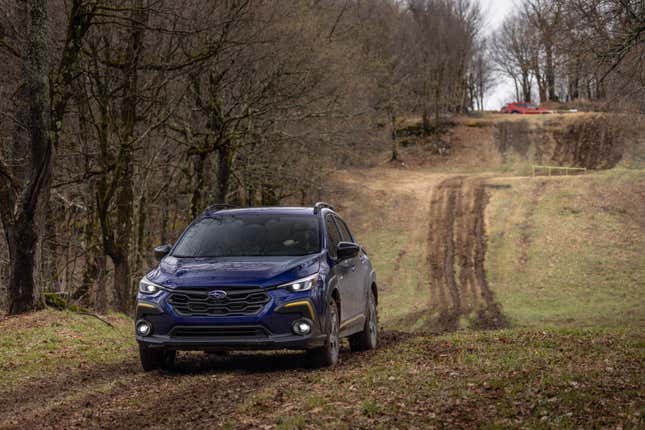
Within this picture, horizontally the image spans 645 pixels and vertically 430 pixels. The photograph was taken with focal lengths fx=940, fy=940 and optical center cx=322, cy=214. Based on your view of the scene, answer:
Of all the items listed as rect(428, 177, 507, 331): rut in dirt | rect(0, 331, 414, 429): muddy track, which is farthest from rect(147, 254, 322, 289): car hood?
rect(428, 177, 507, 331): rut in dirt

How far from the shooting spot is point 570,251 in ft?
137

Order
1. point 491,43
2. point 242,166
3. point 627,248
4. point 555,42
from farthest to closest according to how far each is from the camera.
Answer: point 491,43 → point 627,248 → point 242,166 → point 555,42

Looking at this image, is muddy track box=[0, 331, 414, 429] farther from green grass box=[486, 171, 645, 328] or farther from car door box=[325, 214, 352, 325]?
green grass box=[486, 171, 645, 328]

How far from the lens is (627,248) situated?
41.7 metres

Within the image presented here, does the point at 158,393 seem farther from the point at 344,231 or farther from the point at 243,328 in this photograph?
the point at 344,231

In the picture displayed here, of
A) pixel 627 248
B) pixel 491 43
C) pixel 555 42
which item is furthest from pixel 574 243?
pixel 491 43

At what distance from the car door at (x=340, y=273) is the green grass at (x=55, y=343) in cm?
333

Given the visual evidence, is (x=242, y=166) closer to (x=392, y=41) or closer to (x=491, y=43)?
(x=392, y=41)

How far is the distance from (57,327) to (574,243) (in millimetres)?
32048

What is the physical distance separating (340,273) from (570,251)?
32343 millimetres

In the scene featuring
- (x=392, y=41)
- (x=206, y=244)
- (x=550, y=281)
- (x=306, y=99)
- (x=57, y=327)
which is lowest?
(x=550, y=281)

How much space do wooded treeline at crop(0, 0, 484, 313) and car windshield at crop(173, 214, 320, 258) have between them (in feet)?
17.8

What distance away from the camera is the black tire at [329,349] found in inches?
411

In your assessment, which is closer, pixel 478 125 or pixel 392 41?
pixel 392 41
